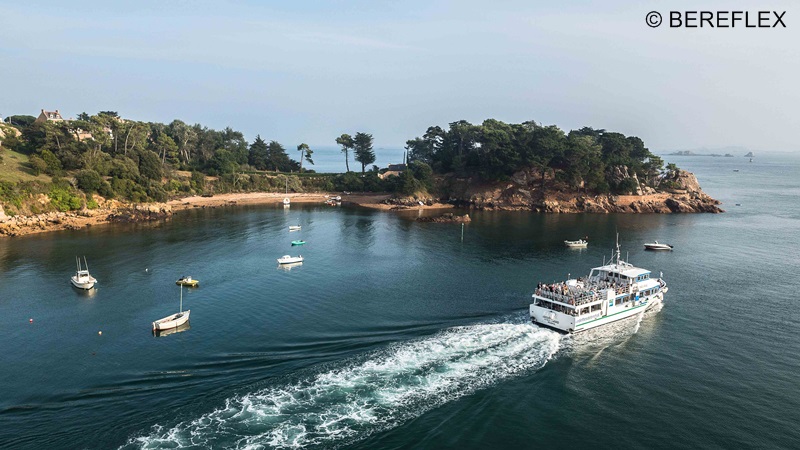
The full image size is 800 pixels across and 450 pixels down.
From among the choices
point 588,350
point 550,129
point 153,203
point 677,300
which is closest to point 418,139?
point 550,129

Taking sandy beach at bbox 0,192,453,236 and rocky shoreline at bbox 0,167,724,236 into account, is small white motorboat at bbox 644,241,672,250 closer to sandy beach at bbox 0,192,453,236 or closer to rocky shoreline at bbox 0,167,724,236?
rocky shoreline at bbox 0,167,724,236

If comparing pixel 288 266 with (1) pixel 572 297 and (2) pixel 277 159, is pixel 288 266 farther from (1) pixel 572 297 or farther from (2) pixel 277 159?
(2) pixel 277 159

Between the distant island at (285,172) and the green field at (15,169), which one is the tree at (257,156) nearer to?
the distant island at (285,172)

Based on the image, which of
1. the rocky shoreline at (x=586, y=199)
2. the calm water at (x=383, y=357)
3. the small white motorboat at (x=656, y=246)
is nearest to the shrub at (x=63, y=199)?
the calm water at (x=383, y=357)

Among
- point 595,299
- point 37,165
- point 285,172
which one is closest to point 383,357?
point 595,299

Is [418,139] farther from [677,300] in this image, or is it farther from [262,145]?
[677,300]
